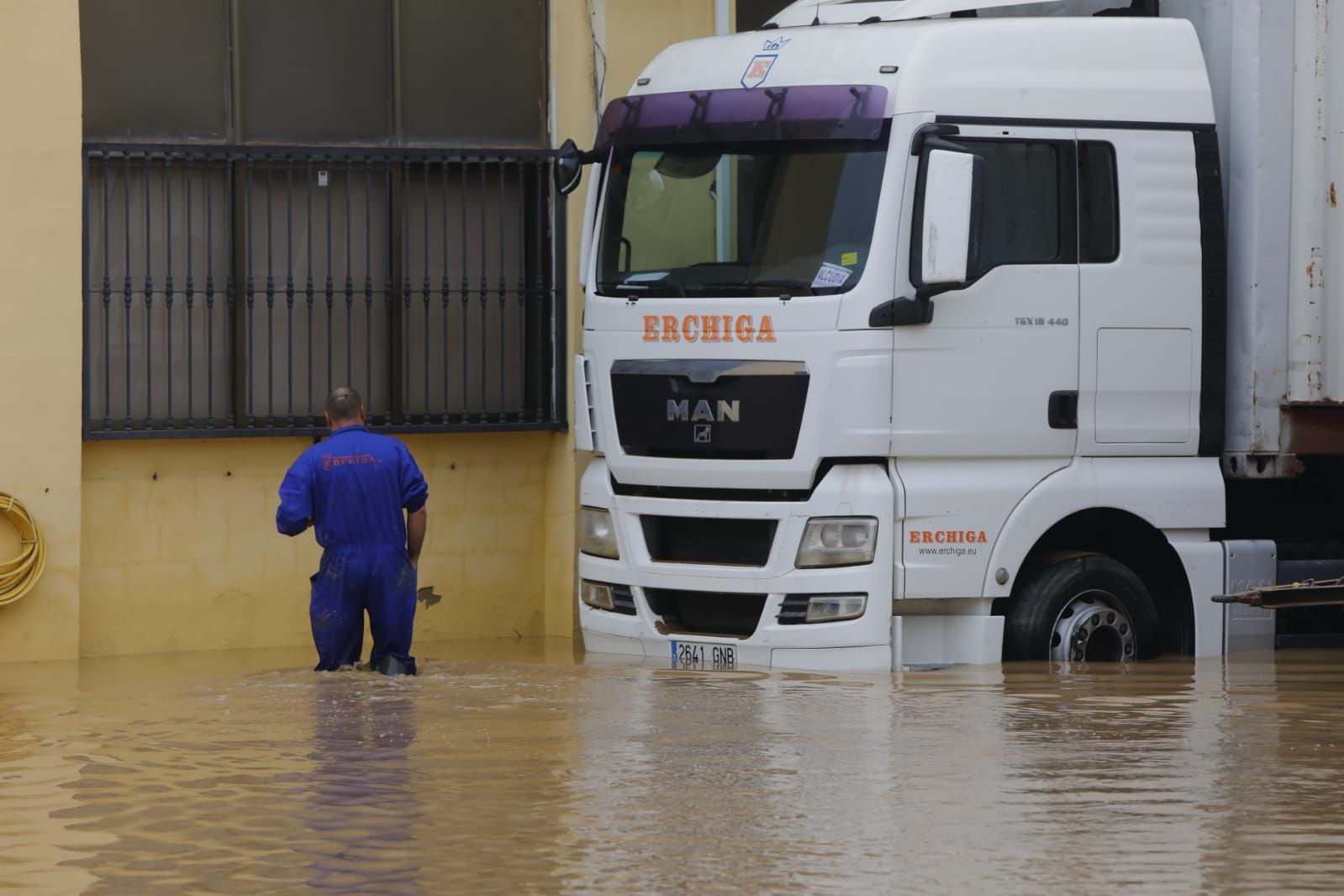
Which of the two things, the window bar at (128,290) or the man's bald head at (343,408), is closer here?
the man's bald head at (343,408)

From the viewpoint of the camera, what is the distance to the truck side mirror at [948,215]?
948 centimetres

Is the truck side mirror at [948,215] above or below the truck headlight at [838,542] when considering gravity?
above

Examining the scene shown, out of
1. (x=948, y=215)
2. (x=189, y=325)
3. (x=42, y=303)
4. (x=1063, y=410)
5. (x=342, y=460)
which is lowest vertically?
(x=342, y=460)

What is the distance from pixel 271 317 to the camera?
39.8ft

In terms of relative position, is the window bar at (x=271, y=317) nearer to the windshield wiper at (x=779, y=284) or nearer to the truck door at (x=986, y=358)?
the windshield wiper at (x=779, y=284)

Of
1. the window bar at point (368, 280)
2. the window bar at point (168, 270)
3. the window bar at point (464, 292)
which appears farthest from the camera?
the window bar at point (464, 292)

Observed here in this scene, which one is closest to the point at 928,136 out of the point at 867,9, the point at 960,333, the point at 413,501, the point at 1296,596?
the point at 960,333

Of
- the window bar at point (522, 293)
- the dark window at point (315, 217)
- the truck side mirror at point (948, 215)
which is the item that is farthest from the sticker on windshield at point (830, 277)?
the window bar at point (522, 293)

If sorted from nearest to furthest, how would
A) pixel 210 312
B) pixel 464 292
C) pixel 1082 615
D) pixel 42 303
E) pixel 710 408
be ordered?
pixel 710 408 → pixel 1082 615 → pixel 42 303 → pixel 210 312 → pixel 464 292

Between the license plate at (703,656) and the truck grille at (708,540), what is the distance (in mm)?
386

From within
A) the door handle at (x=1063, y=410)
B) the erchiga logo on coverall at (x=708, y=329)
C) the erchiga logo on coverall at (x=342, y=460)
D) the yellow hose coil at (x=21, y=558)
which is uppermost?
the erchiga logo on coverall at (x=708, y=329)

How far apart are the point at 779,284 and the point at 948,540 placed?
139 cm

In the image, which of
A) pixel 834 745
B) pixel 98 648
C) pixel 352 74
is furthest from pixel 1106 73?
pixel 98 648

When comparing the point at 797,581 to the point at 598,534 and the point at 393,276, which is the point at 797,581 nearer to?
the point at 598,534
